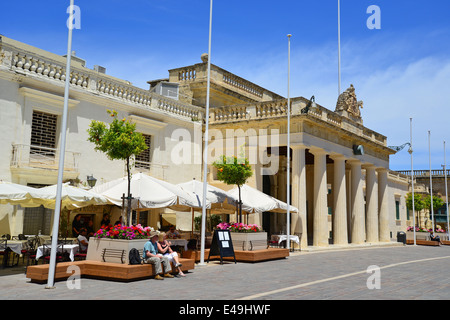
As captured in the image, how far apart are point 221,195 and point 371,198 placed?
16.3 meters

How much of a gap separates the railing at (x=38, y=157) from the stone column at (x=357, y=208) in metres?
17.9

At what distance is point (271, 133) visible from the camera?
23359mm

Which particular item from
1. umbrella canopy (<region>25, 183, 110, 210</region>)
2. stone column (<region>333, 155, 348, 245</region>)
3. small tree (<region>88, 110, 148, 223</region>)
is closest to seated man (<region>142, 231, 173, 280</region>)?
small tree (<region>88, 110, 148, 223</region>)

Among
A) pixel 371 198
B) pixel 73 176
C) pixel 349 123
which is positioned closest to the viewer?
pixel 73 176

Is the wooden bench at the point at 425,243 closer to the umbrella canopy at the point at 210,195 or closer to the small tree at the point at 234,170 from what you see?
the umbrella canopy at the point at 210,195

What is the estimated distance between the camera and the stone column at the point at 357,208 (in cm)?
2812

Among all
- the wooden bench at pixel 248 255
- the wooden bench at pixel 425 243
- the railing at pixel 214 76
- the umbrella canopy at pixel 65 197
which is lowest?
the wooden bench at pixel 425 243

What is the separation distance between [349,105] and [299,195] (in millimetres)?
8524

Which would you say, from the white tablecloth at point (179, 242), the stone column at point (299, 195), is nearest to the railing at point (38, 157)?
the white tablecloth at point (179, 242)

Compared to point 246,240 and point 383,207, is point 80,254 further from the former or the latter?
point 383,207

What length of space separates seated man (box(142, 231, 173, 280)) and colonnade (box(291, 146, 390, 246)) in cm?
1191
